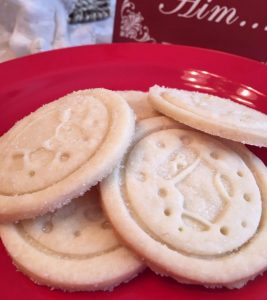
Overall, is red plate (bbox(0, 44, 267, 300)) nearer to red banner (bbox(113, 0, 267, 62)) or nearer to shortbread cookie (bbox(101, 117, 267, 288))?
red banner (bbox(113, 0, 267, 62))

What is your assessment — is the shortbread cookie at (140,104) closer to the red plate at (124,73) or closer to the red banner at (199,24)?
the red plate at (124,73)

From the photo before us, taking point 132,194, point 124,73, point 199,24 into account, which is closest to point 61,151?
point 132,194

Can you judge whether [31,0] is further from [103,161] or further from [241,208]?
[241,208]

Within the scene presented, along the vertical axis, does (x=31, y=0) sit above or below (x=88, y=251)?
above

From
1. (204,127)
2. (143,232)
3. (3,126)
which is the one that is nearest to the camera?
(143,232)

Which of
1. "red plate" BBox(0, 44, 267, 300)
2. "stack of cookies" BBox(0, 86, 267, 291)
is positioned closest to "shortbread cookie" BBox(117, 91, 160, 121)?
"stack of cookies" BBox(0, 86, 267, 291)

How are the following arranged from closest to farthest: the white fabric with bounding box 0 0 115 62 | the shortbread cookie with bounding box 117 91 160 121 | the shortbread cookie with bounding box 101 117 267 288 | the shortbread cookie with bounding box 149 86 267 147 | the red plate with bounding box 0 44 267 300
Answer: the shortbread cookie with bounding box 101 117 267 288 < the shortbread cookie with bounding box 149 86 267 147 < the shortbread cookie with bounding box 117 91 160 121 < the red plate with bounding box 0 44 267 300 < the white fabric with bounding box 0 0 115 62

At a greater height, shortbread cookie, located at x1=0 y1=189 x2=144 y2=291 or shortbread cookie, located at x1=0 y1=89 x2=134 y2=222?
shortbread cookie, located at x1=0 y1=89 x2=134 y2=222

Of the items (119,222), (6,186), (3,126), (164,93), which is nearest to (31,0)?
(3,126)
